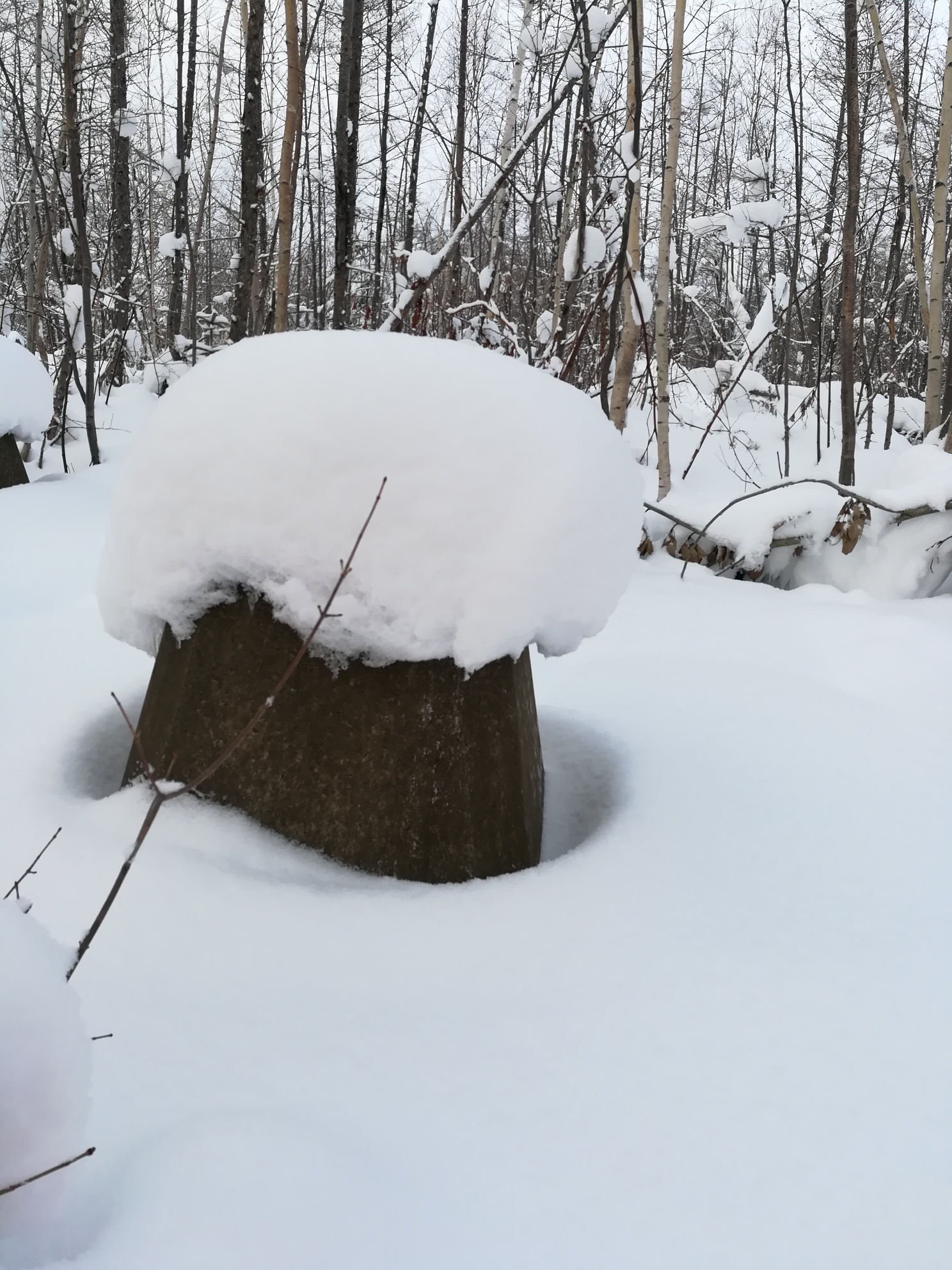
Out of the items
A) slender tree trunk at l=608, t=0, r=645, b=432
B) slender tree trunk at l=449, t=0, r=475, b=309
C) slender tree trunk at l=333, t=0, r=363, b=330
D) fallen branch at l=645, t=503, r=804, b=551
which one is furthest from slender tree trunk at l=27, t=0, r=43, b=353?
fallen branch at l=645, t=503, r=804, b=551

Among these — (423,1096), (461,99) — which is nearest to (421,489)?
(423,1096)

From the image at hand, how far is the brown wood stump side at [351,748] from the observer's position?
1396mm

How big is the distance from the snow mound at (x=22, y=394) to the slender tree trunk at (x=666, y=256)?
3086 millimetres

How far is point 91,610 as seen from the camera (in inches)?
96.7

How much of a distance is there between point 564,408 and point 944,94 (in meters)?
4.75

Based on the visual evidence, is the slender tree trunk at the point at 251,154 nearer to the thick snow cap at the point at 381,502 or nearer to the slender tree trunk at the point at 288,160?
the slender tree trunk at the point at 288,160

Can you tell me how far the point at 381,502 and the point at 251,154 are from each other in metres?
4.30

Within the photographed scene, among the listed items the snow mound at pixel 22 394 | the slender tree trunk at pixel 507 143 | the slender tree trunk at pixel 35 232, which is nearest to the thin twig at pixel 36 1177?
the snow mound at pixel 22 394

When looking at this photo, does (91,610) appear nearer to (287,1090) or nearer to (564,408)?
(564,408)

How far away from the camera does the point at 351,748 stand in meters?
1.40

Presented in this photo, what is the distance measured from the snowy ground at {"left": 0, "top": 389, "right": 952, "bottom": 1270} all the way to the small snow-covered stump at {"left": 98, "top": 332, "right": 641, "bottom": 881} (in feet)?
0.41

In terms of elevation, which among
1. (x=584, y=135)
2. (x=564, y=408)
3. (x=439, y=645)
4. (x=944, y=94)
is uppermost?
(x=944, y=94)

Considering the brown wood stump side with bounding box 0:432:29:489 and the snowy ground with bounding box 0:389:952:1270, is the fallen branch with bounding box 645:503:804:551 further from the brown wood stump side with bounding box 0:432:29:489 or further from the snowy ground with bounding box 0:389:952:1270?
the brown wood stump side with bounding box 0:432:29:489

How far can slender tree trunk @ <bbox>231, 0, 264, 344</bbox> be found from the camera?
4605 millimetres
